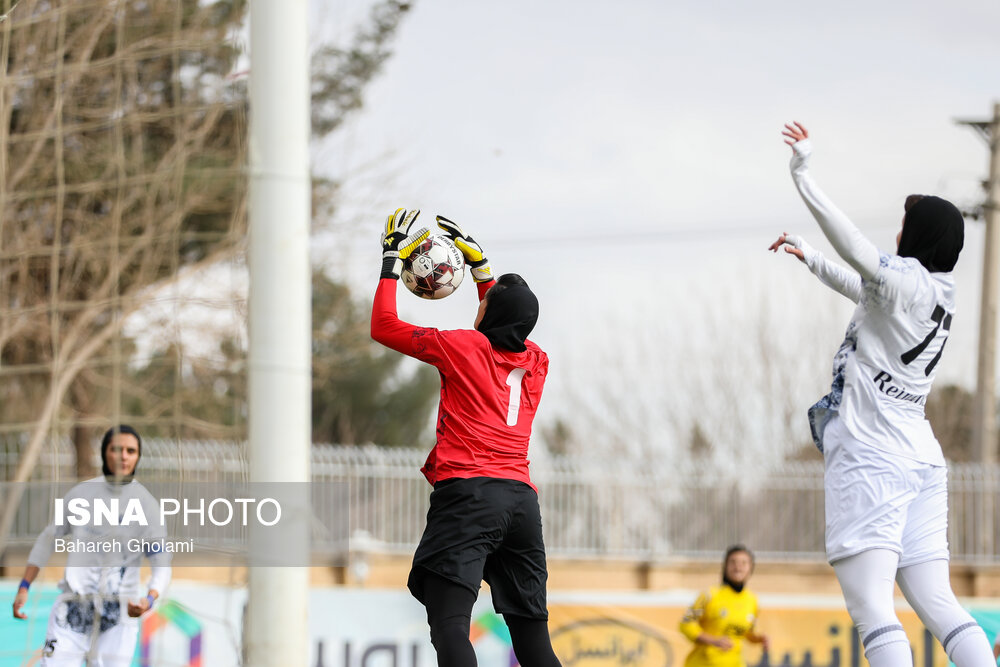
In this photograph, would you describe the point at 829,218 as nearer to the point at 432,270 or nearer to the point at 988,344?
the point at 432,270

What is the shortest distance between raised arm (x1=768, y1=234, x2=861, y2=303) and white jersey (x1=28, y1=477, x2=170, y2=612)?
367 centimetres

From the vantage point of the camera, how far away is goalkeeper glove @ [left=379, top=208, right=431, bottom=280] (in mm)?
4422

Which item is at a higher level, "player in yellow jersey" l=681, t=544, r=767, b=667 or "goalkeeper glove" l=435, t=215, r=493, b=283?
"goalkeeper glove" l=435, t=215, r=493, b=283

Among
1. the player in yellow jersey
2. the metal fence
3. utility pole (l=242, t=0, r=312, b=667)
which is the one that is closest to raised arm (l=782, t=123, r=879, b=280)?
utility pole (l=242, t=0, r=312, b=667)

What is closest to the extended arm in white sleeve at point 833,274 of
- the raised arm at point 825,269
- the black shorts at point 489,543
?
the raised arm at point 825,269

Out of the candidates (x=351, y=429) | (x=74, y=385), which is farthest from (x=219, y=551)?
(x=351, y=429)

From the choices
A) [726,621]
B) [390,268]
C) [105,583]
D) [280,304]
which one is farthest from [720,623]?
[390,268]

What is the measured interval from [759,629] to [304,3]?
7.17 metres

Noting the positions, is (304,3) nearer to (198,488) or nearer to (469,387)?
(469,387)

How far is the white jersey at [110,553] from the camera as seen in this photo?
20.2 feet

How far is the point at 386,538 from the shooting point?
15.8 metres

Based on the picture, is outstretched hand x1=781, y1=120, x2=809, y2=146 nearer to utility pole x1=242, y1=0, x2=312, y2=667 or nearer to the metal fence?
utility pole x1=242, y1=0, x2=312, y2=667

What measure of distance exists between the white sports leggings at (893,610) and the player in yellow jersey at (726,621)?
13.5 ft

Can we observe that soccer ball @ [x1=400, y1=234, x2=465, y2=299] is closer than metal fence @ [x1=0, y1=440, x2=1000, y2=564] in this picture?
Yes
